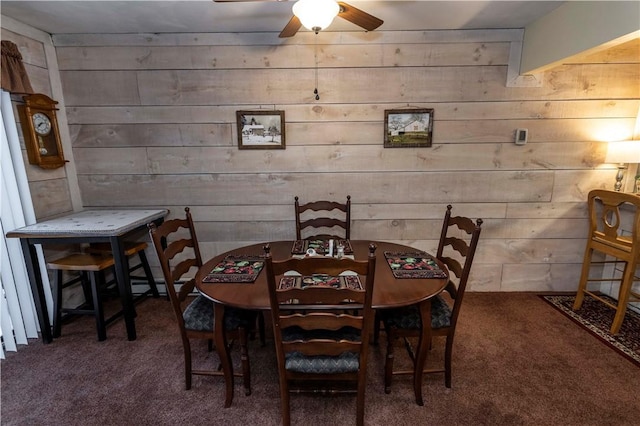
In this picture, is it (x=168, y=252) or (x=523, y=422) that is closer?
(x=523, y=422)

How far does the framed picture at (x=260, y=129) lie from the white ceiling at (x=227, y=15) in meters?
0.66

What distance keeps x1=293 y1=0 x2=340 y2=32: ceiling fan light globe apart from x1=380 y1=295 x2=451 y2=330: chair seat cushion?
158cm

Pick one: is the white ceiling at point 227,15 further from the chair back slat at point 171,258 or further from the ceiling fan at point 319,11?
the chair back slat at point 171,258

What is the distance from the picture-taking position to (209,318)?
1.81 meters

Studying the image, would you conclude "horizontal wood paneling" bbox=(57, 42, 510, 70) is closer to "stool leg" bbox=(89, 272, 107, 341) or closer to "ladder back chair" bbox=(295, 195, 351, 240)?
"ladder back chair" bbox=(295, 195, 351, 240)

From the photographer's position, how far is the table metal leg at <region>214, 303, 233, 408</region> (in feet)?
5.37

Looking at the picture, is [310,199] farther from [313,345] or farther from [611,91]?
[611,91]

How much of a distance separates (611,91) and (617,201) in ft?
3.37

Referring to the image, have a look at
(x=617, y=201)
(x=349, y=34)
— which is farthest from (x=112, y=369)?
(x=617, y=201)

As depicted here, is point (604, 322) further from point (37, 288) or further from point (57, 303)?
point (37, 288)

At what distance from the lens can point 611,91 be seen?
2.68 m

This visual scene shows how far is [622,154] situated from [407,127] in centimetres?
165

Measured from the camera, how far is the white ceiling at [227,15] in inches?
84.0

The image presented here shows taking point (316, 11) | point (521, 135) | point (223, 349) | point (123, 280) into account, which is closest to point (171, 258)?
point (223, 349)
